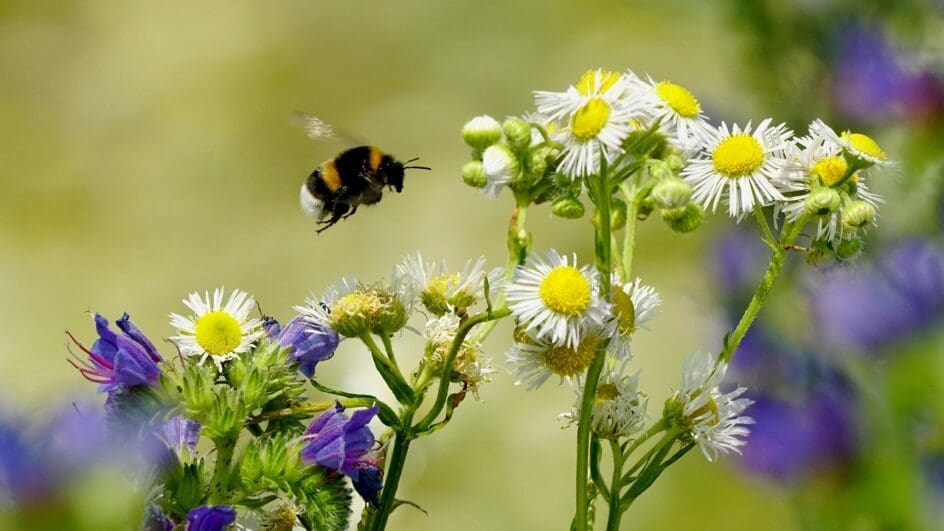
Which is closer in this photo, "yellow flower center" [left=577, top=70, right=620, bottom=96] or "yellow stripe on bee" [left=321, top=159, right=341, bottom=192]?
"yellow flower center" [left=577, top=70, right=620, bottom=96]

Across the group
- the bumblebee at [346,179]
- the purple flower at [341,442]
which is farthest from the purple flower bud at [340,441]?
the bumblebee at [346,179]

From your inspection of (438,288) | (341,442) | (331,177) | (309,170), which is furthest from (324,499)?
(309,170)

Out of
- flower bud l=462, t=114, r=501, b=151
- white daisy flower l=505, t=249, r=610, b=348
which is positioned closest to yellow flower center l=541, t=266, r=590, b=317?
white daisy flower l=505, t=249, r=610, b=348

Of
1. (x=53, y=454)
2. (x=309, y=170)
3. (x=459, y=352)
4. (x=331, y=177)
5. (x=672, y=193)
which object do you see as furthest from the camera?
(x=309, y=170)

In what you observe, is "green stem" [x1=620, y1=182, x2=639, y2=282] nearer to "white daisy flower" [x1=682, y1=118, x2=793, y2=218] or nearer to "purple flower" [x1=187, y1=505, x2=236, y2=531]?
"white daisy flower" [x1=682, y1=118, x2=793, y2=218]

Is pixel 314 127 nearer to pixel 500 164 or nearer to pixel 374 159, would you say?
pixel 374 159

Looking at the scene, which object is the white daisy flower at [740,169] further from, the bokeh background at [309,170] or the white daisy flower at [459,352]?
the bokeh background at [309,170]
